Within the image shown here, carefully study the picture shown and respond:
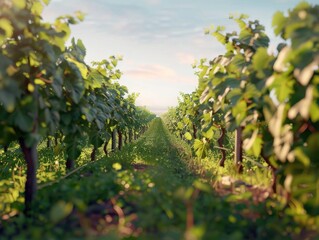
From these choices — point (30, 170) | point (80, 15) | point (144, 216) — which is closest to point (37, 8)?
point (80, 15)

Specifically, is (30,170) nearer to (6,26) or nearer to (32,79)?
(32,79)

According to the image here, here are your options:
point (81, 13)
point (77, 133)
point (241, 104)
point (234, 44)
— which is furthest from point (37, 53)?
point (234, 44)

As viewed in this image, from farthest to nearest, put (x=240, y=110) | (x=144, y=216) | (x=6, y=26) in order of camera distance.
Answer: (x=240, y=110) → (x=6, y=26) → (x=144, y=216)

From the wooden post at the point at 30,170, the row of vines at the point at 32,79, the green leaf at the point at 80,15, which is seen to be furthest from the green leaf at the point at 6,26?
the wooden post at the point at 30,170

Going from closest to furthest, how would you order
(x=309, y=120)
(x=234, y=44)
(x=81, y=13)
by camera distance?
1. (x=309, y=120)
2. (x=81, y=13)
3. (x=234, y=44)

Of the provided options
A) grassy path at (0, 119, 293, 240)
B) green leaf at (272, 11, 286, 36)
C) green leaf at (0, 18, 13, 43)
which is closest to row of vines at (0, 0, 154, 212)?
green leaf at (0, 18, 13, 43)

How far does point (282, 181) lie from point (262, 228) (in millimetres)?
1038

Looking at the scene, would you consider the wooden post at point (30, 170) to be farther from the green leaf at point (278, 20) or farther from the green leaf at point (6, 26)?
the green leaf at point (278, 20)

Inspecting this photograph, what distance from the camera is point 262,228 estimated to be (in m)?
3.31

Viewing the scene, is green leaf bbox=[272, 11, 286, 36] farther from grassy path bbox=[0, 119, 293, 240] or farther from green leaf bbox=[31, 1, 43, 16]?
green leaf bbox=[31, 1, 43, 16]

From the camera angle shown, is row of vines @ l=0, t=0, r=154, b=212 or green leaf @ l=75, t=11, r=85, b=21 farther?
green leaf @ l=75, t=11, r=85, b=21

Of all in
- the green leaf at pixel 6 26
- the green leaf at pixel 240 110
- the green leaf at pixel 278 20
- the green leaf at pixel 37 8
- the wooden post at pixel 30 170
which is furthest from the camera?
the wooden post at pixel 30 170

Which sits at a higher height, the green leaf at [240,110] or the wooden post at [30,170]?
the green leaf at [240,110]

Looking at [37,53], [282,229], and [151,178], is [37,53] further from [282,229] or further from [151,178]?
[282,229]
